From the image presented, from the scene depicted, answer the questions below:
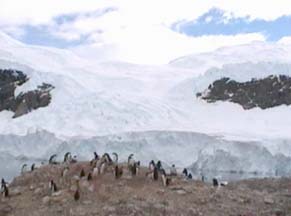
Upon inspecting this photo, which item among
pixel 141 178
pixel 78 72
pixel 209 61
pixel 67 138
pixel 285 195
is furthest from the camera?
pixel 209 61

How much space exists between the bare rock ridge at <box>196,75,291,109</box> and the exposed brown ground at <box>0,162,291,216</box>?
31.1 meters

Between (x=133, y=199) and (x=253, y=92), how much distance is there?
117ft

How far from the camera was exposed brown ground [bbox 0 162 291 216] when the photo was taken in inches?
712

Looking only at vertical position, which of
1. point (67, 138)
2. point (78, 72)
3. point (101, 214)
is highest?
point (78, 72)

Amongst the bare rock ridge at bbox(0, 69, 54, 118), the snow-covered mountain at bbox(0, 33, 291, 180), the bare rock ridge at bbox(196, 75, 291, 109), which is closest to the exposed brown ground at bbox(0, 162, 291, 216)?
the snow-covered mountain at bbox(0, 33, 291, 180)

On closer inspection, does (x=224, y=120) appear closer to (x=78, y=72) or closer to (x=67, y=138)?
(x=67, y=138)

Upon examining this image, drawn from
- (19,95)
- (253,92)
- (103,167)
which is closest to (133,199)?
(103,167)

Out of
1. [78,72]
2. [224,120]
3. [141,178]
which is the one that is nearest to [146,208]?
[141,178]

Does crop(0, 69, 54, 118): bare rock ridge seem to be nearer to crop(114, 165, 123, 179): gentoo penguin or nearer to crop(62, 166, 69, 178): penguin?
crop(62, 166, 69, 178): penguin

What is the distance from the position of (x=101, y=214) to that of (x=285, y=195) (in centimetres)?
745

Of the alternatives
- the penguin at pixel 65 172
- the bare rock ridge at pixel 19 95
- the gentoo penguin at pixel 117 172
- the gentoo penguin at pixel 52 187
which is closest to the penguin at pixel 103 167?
the gentoo penguin at pixel 117 172

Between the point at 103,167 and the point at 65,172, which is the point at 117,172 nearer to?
the point at 103,167

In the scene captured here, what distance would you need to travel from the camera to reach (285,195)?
22.5 metres

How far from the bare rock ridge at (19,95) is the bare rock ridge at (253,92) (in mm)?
11944
